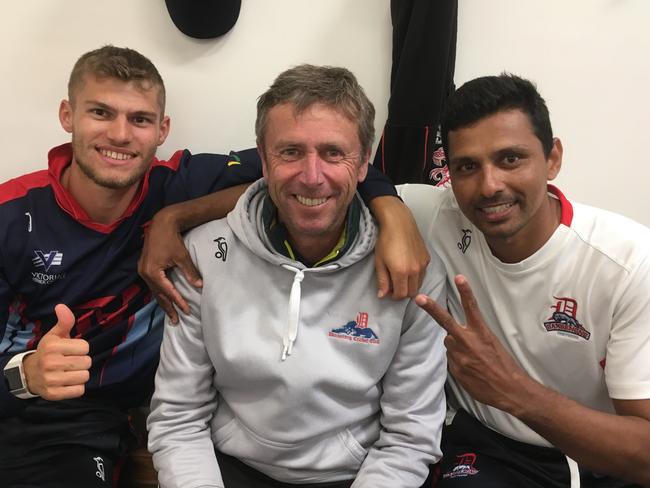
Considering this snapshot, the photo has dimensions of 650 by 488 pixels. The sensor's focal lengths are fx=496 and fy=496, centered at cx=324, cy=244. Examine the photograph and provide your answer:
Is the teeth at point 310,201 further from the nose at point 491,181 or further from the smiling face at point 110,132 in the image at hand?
the smiling face at point 110,132

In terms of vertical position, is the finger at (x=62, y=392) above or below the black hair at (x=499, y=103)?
below

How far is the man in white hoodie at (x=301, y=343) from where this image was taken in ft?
3.81

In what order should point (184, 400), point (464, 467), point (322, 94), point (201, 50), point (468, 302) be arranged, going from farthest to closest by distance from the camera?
1. point (201, 50)
2. point (464, 467)
3. point (184, 400)
4. point (322, 94)
5. point (468, 302)

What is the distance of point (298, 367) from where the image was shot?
1.19m

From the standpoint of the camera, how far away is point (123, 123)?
56.7 inches

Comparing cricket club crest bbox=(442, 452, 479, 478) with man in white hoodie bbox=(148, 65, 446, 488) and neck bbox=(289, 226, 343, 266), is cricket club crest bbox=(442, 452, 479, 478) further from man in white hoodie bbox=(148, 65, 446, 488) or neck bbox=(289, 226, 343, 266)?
neck bbox=(289, 226, 343, 266)

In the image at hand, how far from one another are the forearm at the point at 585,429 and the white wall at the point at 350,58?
941mm

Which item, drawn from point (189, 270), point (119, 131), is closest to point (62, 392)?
point (189, 270)

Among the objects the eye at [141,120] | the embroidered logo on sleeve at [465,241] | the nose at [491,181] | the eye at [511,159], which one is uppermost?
the eye at [141,120]

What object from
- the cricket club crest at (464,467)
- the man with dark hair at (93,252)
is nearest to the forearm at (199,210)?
the man with dark hair at (93,252)

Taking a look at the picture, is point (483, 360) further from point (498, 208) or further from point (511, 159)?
point (511, 159)

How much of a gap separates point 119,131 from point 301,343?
0.81 meters

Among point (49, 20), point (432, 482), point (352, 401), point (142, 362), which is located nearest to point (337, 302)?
point (352, 401)

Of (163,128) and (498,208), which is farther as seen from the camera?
(163,128)
